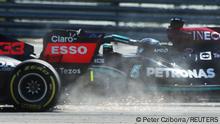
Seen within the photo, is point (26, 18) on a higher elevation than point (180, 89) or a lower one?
higher

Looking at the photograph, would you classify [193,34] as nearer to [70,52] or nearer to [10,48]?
[70,52]

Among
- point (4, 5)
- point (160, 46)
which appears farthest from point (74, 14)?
point (160, 46)

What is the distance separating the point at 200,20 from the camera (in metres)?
15.2

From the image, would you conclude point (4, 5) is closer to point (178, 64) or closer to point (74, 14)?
point (74, 14)

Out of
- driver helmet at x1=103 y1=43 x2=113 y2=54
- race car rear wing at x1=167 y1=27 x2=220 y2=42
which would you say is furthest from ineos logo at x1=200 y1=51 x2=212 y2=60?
→ driver helmet at x1=103 y1=43 x2=113 y2=54

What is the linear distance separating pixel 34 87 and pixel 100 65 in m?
1.41

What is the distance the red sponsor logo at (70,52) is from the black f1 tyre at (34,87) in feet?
2.14

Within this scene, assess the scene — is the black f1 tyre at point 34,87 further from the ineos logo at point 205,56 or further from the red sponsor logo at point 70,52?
the ineos logo at point 205,56

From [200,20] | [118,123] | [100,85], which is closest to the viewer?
[118,123]

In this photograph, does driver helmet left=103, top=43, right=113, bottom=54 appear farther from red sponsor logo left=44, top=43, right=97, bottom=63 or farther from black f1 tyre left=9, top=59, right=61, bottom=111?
black f1 tyre left=9, top=59, right=61, bottom=111

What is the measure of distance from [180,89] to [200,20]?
220 inches

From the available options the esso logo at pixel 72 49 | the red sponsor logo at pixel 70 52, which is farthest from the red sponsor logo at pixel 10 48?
the esso logo at pixel 72 49

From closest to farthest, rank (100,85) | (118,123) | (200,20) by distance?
1. (118,123)
2. (100,85)
3. (200,20)

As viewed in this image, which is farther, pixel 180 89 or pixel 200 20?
pixel 200 20
